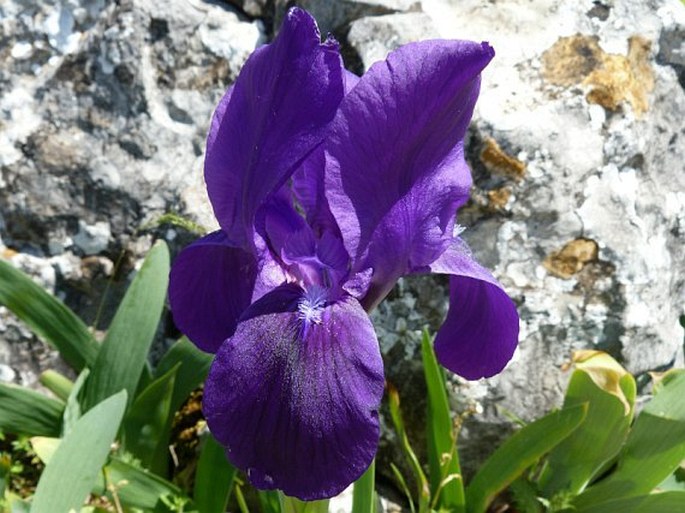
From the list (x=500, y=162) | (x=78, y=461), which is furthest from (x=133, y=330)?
(x=500, y=162)

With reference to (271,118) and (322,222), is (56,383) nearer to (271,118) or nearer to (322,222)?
(322,222)

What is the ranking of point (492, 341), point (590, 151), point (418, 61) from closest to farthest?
point (418, 61) → point (492, 341) → point (590, 151)

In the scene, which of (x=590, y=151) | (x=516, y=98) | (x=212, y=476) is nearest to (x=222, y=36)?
(x=516, y=98)

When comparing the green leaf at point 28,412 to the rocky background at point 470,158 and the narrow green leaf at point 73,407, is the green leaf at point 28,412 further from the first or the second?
the rocky background at point 470,158

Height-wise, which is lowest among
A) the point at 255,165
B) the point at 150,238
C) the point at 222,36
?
the point at 150,238

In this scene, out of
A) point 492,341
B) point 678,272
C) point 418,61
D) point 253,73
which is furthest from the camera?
point 678,272

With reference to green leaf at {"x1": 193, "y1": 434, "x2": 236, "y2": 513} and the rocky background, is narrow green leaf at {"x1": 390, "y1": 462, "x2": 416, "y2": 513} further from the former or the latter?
green leaf at {"x1": 193, "y1": 434, "x2": 236, "y2": 513}

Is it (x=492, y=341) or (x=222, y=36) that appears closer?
(x=492, y=341)

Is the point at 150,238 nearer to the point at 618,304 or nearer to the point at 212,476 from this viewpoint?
the point at 212,476
